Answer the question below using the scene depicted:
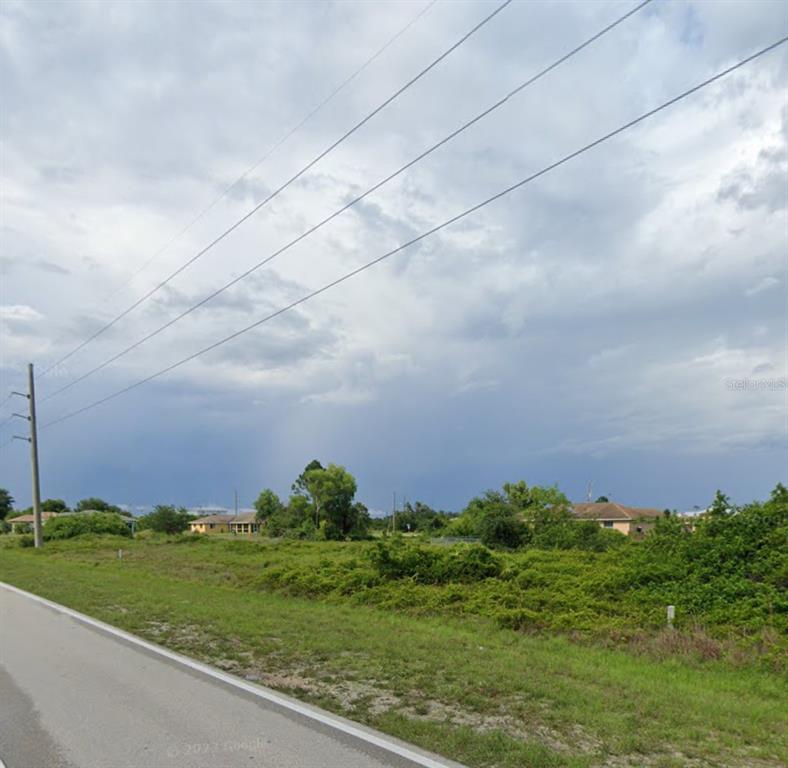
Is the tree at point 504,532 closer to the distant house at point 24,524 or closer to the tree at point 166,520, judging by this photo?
the tree at point 166,520

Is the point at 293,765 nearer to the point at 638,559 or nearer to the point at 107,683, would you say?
the point at 107,683

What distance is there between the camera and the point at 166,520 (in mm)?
84000

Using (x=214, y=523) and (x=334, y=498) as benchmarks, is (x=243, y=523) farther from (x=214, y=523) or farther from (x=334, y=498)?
(x=334, y=498)

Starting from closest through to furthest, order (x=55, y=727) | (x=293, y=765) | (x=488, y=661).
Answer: (x=293, y=765)
(x=55, y=727)
(x=488, y=661)

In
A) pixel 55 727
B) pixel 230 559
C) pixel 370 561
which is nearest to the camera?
pixel 55 727

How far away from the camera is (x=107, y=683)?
8438mm

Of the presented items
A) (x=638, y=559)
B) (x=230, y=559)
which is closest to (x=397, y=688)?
(x=638, y=559)

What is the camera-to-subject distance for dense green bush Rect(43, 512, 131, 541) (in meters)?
66.9

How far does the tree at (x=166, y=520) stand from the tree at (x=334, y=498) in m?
18.3

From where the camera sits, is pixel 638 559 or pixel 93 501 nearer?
pixel 638 559

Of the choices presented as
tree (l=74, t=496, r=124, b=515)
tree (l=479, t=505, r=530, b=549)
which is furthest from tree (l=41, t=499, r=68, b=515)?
tree (l=479, t=505, r=530, b=549)

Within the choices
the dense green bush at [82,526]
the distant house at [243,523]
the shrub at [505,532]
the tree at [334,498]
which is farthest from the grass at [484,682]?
the distant house at [243,523]

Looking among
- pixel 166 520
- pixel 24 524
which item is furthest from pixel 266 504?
pixel 24 524

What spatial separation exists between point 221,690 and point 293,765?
9.44ft
